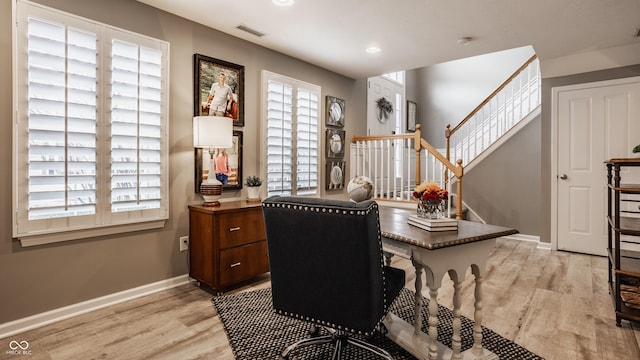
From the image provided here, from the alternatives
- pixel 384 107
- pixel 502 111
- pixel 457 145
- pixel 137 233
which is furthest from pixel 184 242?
Result: pixel 502 111

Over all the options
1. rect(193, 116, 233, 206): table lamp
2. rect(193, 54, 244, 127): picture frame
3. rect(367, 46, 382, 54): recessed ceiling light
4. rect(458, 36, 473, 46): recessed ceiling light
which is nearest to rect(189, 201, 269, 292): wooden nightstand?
rect(193, 116, 233, 206): table lamp

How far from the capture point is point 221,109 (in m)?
3.28

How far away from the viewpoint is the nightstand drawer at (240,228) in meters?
2.82

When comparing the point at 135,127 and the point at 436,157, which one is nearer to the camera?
the point at 135,127

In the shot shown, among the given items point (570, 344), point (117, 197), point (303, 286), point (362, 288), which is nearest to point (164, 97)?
point (117, 197)

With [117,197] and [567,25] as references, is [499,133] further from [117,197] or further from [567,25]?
[117,197]

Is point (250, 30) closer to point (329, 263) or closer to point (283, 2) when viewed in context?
point (283, 2)

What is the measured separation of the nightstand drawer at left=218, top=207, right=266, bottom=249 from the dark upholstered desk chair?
127 cm

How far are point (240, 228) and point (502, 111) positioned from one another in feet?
15.8

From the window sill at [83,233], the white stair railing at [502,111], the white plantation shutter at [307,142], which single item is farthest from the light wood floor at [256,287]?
the white stair railing at [502,111]

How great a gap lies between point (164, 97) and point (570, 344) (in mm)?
3504

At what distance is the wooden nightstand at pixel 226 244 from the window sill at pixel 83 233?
0.35m

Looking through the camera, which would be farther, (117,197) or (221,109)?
(221,109)

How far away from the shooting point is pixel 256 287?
3.03 meters
